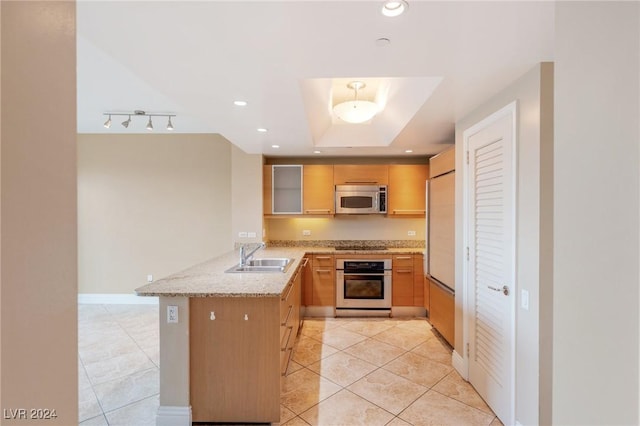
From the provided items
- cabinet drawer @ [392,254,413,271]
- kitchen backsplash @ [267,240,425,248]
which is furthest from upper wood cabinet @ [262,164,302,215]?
cabinet drawer @ [392,254,413,271]

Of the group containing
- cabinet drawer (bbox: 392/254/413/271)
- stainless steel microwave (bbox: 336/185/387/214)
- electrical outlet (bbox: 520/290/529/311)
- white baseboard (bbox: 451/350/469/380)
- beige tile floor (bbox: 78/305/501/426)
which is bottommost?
beige tile floor (bbox: 78/305/501/426)

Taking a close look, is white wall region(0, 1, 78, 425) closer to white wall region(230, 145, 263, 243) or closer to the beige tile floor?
the beige tile floor

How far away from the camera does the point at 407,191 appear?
4496 mm

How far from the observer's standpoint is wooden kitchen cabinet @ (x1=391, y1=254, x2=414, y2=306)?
4.21 metres

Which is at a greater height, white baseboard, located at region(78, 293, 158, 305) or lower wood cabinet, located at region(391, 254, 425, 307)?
lower wood cabinet, located at region(391, 254, 425, 307)

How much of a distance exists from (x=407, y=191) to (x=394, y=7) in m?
3.47

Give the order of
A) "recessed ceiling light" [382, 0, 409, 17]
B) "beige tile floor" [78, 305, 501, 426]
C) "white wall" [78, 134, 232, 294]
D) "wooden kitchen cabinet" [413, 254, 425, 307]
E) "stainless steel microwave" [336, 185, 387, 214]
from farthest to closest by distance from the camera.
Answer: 1. "white wall" [78, 134, 232, 294]
2. "stainless steel microwave" [336, 185, 387, 214]
3. "wooden kitchen cabinet" [413, 254, 425, 307]
4. "beige tile floor" [78, 305, 501, 426]
5. "recessed ceiling light" [382, 0, 409, 17]

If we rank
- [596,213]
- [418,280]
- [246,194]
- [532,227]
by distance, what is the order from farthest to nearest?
[246,194], [418,280], [532,227], [596,213]

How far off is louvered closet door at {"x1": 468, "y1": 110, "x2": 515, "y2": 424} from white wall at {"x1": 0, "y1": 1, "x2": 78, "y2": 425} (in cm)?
221

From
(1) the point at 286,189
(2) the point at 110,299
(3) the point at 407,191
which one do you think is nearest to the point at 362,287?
(3) the point at 407,191

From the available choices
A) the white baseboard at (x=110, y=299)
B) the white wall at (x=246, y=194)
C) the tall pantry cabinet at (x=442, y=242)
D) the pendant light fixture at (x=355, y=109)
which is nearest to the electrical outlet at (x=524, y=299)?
the tall pantry cabinet at (x=442, y=242)

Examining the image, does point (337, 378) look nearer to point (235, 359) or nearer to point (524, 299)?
point (235, 359)

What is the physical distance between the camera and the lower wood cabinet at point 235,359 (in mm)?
2057

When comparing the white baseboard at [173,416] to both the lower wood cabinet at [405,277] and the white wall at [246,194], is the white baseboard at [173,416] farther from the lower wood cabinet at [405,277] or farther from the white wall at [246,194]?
the lower wood cabinet at [405,277]
